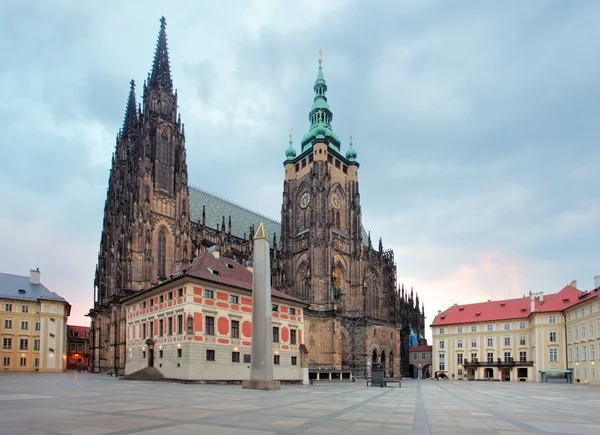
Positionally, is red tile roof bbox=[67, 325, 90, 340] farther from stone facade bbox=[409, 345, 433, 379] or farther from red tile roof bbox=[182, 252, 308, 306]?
red tile roof bbox=[182, 252, 308, 306]

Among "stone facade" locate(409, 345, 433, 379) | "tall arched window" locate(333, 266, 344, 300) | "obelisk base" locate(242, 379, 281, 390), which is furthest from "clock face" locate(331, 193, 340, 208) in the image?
"obelisk base" locate(242, 379, 281, 390)

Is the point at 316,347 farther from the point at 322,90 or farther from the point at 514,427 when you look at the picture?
the point at 514,427

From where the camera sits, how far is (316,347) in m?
77.1

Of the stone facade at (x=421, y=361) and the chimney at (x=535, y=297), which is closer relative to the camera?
the chimney at (x=535, y=297)

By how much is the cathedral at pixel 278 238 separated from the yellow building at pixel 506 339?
9417 mm

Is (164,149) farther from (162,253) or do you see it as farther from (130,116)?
(130,116)

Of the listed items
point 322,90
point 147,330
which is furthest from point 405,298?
point 147,330

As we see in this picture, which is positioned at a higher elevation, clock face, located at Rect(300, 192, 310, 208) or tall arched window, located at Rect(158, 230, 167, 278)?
clock face, located at Rect(300, 192, 310, 208)

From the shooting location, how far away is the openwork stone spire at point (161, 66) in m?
74.2

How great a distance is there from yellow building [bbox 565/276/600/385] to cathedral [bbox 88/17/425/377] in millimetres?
27846

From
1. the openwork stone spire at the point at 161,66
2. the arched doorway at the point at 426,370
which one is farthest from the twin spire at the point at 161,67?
the arched doorway at the point at 426,370

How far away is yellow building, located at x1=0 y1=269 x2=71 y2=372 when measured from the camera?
72694 mm

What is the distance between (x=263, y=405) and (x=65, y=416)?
288 inches

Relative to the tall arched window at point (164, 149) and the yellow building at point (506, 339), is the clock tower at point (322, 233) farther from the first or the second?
the tall arched window at point (164, 149)
